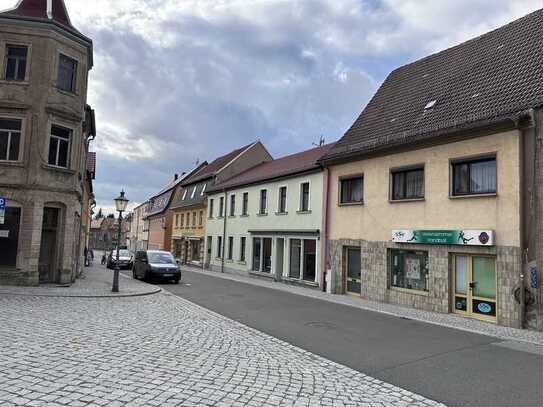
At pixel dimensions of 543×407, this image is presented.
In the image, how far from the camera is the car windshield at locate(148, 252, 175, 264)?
2498 centimetres

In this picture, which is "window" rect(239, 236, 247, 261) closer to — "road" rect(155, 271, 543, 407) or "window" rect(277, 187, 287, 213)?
"window" rect(277, 187, 287, 213)

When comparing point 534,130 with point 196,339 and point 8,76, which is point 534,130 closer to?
point 196,339

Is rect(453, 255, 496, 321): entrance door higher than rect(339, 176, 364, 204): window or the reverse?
the reverse

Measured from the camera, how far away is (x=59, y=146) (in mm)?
18547

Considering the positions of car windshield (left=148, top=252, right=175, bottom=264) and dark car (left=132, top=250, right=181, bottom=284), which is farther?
car windshield (left=148, top=252, right=175, bottom=264)

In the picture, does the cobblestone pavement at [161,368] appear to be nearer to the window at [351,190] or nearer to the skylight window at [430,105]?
the window at [351,190]

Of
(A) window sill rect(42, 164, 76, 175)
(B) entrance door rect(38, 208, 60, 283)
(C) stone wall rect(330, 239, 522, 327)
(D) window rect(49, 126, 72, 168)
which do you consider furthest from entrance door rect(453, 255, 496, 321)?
(D) window rect(49, 126, 72, 168)

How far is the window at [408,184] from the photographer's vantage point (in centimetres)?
1702

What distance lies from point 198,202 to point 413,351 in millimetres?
34019

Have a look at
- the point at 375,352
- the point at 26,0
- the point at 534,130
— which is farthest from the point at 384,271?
the point at 26,0

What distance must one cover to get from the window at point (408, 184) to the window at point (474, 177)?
1493mm

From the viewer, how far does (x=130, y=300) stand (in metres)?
15.6

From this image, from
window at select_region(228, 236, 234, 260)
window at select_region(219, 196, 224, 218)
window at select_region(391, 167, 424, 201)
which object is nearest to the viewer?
window at select_region(391, 167, 424, 201)

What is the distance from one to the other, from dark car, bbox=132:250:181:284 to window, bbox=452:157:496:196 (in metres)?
14.8
